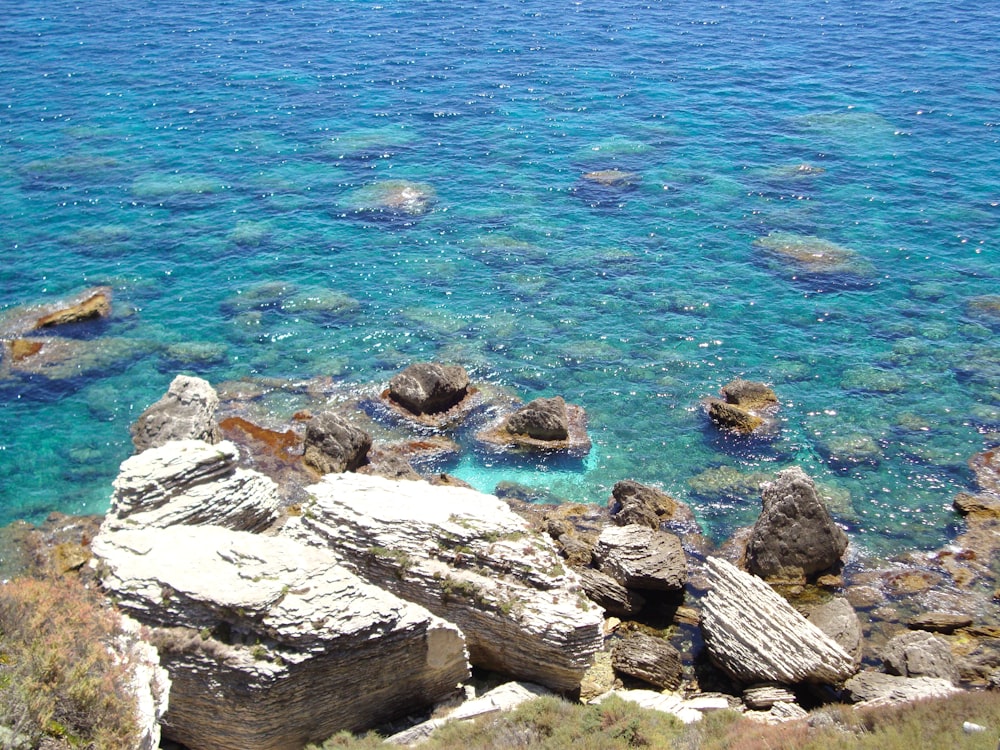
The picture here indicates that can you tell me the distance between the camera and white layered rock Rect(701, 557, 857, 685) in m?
28.9

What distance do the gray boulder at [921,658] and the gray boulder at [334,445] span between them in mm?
21584

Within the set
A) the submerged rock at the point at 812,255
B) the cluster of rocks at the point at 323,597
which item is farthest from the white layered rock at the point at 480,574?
the submerged rock at the point at 812,255

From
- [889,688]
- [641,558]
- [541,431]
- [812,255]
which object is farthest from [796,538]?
[812,255]

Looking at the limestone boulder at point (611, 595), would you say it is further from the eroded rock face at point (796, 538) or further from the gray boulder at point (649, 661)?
the eroded rock face at point (796, 538)

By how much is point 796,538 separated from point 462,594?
45.9 ft

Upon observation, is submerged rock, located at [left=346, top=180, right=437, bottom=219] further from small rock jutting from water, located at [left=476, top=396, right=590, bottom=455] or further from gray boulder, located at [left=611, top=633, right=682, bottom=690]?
gray boulder, located at [left=611, top=633, right=682, bottom=690]

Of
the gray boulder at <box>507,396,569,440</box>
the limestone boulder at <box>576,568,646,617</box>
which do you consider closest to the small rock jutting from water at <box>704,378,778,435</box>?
the gray boulder at <box>507,396,569,440</box>

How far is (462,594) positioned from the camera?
89.2 feet

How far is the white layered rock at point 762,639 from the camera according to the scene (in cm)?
2891

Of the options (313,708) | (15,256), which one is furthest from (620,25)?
(313,708)

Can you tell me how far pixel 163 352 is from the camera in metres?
48.0

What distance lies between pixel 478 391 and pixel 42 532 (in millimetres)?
19891

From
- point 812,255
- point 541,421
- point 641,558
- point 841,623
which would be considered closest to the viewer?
point 841,623

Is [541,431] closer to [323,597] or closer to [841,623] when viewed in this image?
[841,623]
